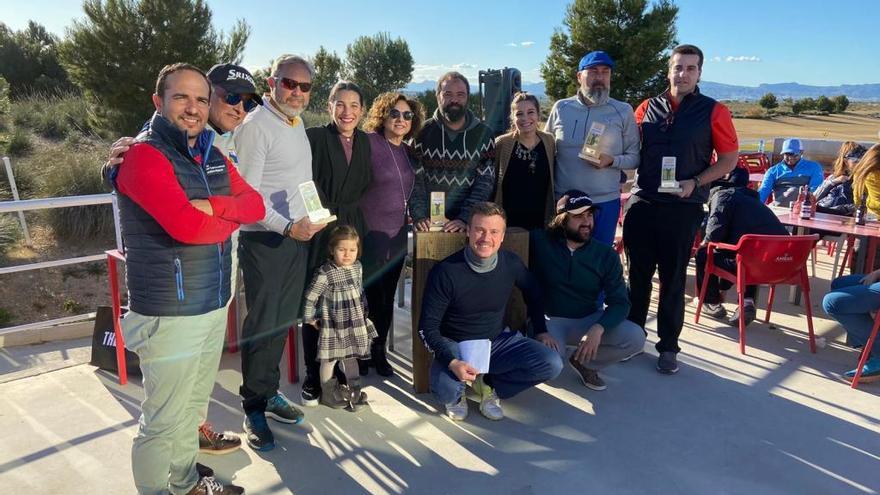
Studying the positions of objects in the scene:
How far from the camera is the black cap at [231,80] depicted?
2.49 m

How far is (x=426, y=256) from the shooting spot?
339 centimetres

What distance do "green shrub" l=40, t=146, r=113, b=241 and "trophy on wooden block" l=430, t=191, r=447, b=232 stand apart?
714 centimetres

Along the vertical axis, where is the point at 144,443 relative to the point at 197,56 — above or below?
below

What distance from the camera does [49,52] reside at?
23.9 m

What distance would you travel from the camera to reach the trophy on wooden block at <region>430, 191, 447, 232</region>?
10.9 feet

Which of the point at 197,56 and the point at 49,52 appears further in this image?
the point at 49,52

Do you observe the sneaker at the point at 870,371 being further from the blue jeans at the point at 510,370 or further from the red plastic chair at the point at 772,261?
the blue jeans at the point at 510,370

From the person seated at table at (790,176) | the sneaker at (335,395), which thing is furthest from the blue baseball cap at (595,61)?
the person seated at table at (790,176)

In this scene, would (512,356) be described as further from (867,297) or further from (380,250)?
(867,297)

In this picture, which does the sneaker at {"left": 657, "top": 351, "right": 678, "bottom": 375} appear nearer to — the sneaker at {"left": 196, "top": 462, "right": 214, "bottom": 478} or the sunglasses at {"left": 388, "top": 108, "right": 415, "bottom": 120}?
the sunglasses at {"left": 388, "top": 108, "right": 415, "bottom": 120}

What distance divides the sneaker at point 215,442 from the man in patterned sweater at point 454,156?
155cm

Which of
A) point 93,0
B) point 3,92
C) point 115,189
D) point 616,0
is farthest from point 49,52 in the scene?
point 115,189

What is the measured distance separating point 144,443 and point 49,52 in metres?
27.9

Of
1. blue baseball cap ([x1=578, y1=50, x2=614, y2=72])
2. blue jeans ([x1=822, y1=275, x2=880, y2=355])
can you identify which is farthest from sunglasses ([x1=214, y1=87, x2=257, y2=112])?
blue jeans ([x1=822, y1=275, x2=880, y2=355])
